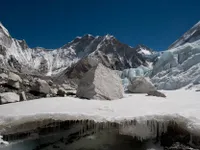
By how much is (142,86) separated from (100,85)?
5586mm

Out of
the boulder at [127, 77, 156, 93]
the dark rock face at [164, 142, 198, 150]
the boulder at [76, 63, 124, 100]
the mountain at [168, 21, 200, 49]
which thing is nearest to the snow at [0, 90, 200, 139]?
the dark rock face at [164, 142, 198, 150]

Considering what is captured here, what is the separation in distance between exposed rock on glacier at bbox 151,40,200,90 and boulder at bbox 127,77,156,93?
14.6m

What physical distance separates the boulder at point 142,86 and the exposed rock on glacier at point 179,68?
14552 mm

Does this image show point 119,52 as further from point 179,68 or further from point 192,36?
point 179,68

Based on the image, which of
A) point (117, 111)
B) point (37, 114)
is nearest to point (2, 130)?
point (37, 114)

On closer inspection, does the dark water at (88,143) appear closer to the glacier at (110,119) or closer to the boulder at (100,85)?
the glacier at (110,119)

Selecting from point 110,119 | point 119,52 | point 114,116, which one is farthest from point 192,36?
point 119,52

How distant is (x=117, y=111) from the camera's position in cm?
584

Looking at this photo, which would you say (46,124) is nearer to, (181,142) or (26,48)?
(181,142)

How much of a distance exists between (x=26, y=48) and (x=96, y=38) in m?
41.4

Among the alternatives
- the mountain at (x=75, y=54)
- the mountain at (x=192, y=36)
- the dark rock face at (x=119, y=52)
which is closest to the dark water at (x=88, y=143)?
the mountain at (x=192, y=36)

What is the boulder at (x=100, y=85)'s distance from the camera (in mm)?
7898

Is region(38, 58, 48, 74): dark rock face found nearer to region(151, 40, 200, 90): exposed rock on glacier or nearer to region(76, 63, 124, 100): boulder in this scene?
region(151, 40, 200, 90): exposed rock on glacier

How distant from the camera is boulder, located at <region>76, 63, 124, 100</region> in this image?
7898 millimetres
